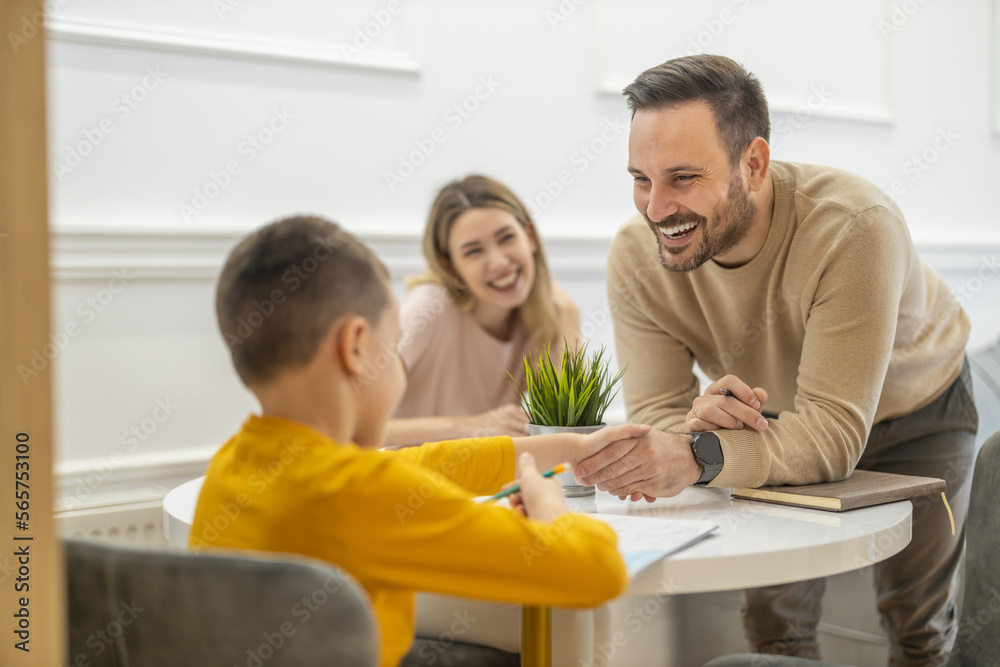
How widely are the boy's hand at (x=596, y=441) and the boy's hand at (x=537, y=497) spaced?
242mm

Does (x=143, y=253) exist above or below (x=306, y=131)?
below

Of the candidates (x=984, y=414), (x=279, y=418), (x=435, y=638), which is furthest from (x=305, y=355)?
(x=984, y=414)

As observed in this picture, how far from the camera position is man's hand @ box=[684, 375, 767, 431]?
1.45 meters

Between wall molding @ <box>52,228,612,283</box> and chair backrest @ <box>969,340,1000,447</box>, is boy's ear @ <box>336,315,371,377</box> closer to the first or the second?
wall molding @ <box>52,228,612,283</box>

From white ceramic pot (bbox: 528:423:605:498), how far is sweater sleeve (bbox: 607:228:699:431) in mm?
391

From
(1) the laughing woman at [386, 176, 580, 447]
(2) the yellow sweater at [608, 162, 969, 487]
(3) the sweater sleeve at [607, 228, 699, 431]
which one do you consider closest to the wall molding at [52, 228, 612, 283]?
(1) the laughing woman at [386, 176, 580, 447]

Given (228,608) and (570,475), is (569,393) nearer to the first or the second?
(570,475)

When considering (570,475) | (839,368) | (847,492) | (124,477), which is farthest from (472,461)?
(124,477)

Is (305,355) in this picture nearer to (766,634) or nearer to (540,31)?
(766,634)

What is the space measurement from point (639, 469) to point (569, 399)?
16 centimetres

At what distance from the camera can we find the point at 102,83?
2.37 metres

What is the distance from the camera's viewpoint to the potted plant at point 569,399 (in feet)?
4.54

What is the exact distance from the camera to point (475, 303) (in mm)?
2670

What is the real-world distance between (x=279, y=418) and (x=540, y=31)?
2.47m
